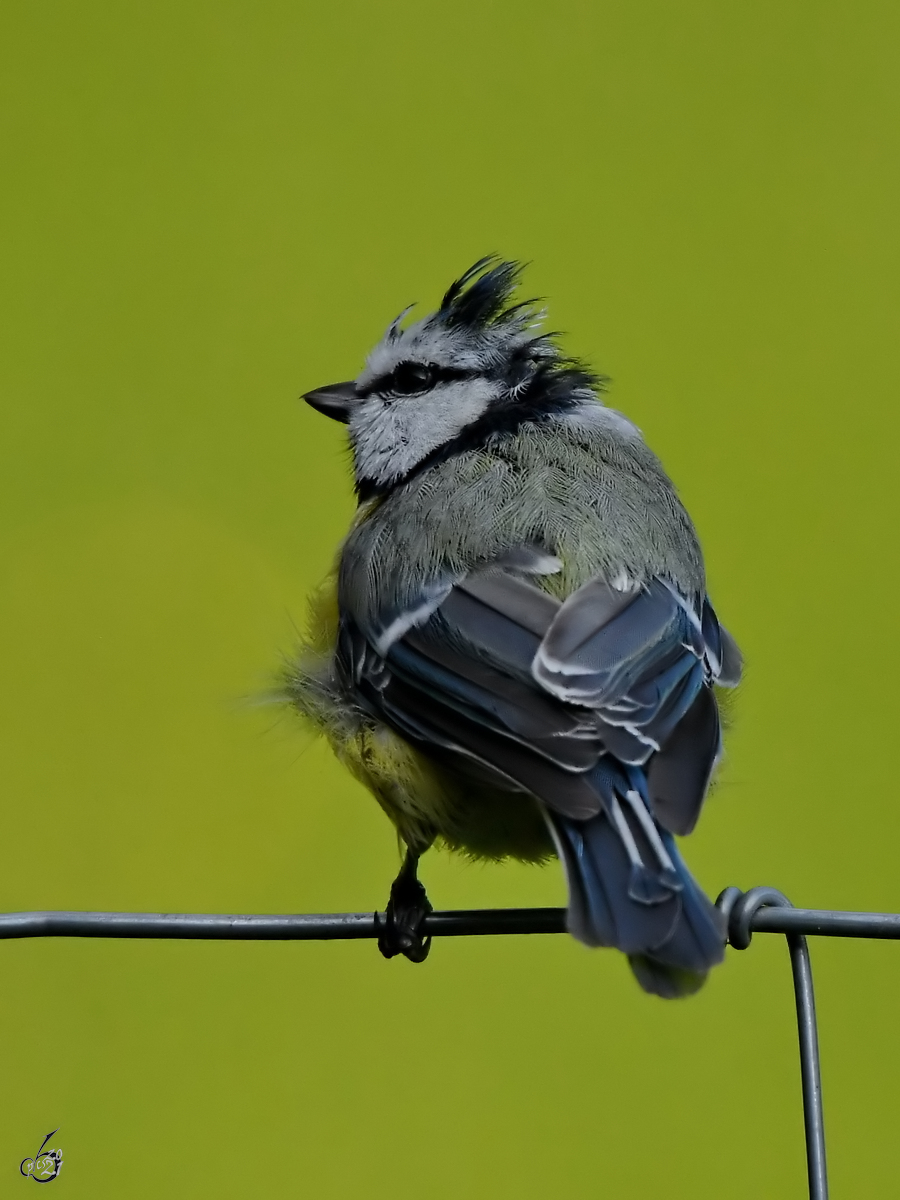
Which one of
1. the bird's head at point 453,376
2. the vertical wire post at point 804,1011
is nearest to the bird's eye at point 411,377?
the bird's head at point 453,376

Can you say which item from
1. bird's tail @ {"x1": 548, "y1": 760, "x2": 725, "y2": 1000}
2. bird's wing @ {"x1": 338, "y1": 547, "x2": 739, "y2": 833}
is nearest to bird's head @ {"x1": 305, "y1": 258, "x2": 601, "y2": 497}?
bird's wing @ {"x1": 338, "y1": 547, "x2": 739, "y2": 833}

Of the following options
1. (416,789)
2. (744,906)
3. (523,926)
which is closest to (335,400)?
(416,789)

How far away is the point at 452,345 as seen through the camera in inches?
78.2

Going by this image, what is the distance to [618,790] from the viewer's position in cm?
121

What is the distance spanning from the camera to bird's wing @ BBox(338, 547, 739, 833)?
121cm

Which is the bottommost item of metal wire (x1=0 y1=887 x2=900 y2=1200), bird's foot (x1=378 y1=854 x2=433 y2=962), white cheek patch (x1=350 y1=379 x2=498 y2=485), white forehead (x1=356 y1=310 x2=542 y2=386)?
metal wire (x1=0 y1=887 x2=900 y2=1200)

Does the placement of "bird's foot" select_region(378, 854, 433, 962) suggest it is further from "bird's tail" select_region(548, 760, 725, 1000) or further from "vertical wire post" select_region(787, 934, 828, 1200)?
"vertical wire post" select_region(787, 934, 828, 1200)

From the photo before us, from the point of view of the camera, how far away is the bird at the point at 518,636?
1.20 m

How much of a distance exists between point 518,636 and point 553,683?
9 centimetres

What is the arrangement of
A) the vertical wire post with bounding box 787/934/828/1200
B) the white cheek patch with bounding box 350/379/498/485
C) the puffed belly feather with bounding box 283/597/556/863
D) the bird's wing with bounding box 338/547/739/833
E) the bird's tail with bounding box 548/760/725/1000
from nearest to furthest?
the vertical wire post with bounding box 787/934/828/1200, the bird's tail with bounding box 548/760/725/1000, the bird's wing with bounding box 338/547/739/833, the puffed belly feather with bounding box 283/597/556/863, the white cheek patch with bounding box 350/379/498/485

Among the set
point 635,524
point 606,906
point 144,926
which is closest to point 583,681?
point 606,906

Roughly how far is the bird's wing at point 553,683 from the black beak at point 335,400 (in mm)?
616

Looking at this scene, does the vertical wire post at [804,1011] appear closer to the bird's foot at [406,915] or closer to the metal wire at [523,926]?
the metal wire at [523,926]

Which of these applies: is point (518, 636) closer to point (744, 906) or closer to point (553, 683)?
point (553, 683)
